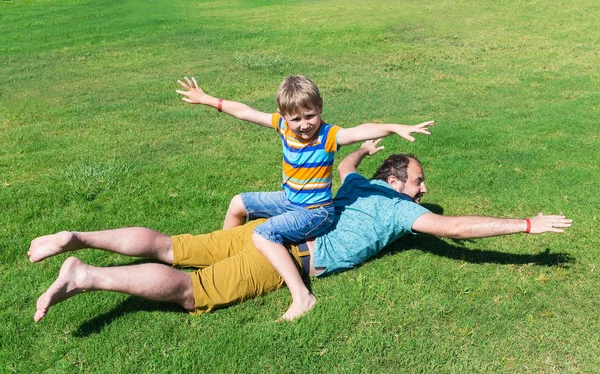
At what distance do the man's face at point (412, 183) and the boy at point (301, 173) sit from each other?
2.62 ft

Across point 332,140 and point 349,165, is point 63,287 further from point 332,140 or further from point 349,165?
point 349,165

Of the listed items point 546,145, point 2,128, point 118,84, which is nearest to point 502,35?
point 546,145

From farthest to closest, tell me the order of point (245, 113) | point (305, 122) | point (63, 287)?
point (245, 113) → point (305, 122) → point (63, 287)

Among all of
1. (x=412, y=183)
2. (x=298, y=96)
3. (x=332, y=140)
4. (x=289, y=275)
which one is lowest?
(x=289, y=275)

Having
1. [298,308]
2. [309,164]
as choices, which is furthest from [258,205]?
[298,308]

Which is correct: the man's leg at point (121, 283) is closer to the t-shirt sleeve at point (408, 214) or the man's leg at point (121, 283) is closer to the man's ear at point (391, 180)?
the t-shirt sleeve at point (408, 214)

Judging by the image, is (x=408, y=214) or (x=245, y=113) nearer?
(x=408, y=214)

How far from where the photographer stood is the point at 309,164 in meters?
4.45

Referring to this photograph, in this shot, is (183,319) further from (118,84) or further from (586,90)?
(586,90)

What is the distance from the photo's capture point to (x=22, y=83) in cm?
1177

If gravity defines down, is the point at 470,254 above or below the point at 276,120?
below

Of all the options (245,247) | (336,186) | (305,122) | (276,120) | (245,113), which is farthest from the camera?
(336,186)

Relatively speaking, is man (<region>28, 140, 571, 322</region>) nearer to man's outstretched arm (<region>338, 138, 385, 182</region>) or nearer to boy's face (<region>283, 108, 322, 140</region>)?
man's outstretched arm (<region>338, 138, 385, 182</region>)

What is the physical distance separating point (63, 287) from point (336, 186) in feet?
11.5
